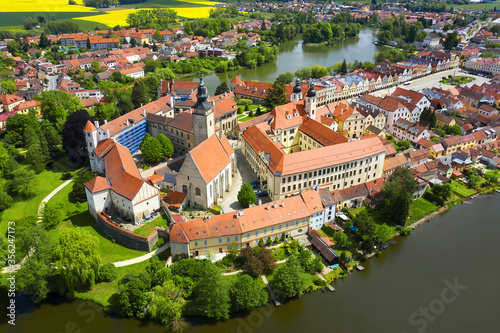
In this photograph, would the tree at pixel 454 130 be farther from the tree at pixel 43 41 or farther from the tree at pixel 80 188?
the tree at pixel 43 41

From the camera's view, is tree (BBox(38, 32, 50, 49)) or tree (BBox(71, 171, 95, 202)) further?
tree (BBox(38, 32, 50, 49))

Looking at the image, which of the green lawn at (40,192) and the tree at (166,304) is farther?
the green lawn at (40,192)

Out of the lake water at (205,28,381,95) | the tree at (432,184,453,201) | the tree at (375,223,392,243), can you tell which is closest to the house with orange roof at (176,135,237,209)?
the tree at (375,223,392,243)

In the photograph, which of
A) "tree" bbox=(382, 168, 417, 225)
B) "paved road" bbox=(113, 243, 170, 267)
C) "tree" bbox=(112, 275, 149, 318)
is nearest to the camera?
"tree" bbox=(112, 275, 149, 318)

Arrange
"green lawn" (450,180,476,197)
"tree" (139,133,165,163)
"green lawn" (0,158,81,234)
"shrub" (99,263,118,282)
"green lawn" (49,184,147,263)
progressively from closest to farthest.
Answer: "shrub" (99,263,118,282) < "green lawn" (49,184,147,263) < "green lawn" (0,158,81,234) < "green lawn" (450,180,476,197) < "tree" (139,133,165,163)

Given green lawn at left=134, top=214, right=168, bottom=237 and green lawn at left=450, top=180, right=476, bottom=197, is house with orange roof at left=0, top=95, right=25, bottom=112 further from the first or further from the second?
green lawn at left=450, top=180, right=476, bottom=197

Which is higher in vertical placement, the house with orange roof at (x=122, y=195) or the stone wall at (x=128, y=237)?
the house with orange roof at (x=122, y=195)

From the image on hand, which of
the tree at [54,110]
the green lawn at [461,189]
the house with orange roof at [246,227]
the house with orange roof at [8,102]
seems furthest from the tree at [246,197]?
the house with orange roof at [8,102]

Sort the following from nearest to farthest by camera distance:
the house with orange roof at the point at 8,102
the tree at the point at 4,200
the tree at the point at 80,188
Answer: the tree at the point at 4,200 → the tree at the point at 80,188 → the house with orange roof at the point at 8,102

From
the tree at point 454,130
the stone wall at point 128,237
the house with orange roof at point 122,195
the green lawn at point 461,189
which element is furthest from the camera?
the tree at point 454,130
